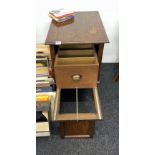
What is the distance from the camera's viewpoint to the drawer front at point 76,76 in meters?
1.53

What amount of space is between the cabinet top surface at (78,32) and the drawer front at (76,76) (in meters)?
0.24

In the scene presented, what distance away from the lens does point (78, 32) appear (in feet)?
5.90

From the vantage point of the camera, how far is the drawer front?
1532mm

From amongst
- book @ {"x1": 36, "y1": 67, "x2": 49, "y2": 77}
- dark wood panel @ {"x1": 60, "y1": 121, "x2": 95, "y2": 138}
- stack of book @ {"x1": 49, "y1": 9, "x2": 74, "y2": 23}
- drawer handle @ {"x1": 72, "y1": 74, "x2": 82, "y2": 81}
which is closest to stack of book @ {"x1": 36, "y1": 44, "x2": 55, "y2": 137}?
book @ {"x1": 36, "y1": 67, "x2": 49, "y2": 77}

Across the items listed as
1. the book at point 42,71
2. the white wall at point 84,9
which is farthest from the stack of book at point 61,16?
the book at point 42,71

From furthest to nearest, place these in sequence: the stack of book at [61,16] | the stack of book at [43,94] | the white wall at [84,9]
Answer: the white wall at [84,9] < the stack of book at [61,16] < the stack of book at [43,94]

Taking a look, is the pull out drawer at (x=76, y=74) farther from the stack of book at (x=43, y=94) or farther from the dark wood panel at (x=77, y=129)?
the dark wood panel at (x=77, y=129)

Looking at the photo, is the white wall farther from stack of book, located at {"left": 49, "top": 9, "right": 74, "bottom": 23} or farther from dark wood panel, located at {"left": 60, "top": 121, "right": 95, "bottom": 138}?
dark wood panel, located at {"left": 60, "top": 121, "right": 95, "bottom": 138}

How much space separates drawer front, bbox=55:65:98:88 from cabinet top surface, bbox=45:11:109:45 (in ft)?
0.77

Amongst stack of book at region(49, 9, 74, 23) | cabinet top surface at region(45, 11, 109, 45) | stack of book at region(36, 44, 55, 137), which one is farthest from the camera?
stack of book at region(49, 9, 74, 23)

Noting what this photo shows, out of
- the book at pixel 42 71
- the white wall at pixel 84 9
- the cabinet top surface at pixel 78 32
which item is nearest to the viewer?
the cabinet top surface at pixel 78 32
